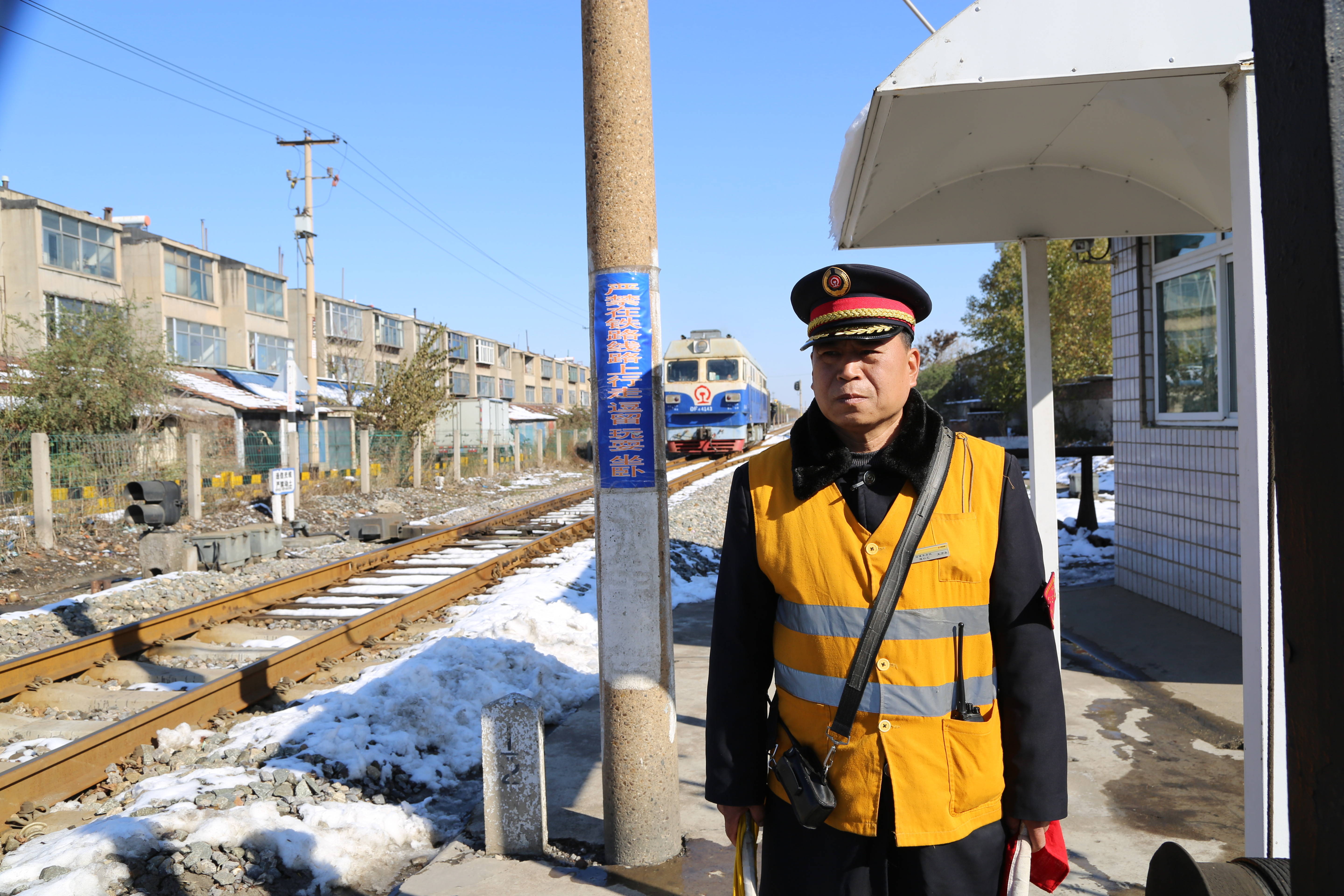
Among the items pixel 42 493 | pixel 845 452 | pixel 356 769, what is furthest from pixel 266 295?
pixel 845 452

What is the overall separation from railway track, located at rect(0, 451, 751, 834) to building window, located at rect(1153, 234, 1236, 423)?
6693mm

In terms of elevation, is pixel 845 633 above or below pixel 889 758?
above

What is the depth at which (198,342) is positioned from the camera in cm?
4562

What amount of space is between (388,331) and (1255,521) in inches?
2870

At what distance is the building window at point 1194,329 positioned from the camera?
6.78 metres

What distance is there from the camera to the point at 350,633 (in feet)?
24.1

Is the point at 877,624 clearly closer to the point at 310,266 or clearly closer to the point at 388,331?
the point at 310,266

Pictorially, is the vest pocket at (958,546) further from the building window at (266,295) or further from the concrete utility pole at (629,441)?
the building window at (266,295)

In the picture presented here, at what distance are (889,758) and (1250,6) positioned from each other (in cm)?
157

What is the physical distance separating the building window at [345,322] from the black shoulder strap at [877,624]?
6375cm

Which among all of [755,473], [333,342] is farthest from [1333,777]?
[333,342]

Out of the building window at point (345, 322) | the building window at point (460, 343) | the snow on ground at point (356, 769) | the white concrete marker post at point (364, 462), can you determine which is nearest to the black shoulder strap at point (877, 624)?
the snow on ground at point (356, 769)

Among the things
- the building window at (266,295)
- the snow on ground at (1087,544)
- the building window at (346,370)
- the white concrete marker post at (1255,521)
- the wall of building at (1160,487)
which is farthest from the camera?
the building window at (266,295)

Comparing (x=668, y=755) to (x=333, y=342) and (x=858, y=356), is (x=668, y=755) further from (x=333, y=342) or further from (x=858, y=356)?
(x=333, y=342)
